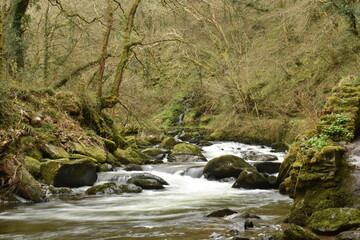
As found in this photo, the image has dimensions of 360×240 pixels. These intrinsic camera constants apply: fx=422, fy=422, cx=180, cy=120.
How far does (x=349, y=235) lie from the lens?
455 cm

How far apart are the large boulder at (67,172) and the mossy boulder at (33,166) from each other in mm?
126

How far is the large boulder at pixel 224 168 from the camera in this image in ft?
39.0

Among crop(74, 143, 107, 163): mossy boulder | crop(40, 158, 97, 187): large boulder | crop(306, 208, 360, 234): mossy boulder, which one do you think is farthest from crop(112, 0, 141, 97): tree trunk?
crop(306, 208, 360, 234): mossy boulder

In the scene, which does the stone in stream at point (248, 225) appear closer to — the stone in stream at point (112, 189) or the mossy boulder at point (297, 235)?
the mossy boulder at point (297, 235)

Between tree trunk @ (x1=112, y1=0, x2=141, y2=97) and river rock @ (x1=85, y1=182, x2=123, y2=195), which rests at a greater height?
tree trunk @ (x1=112, y1=0, x2=141, y2=97)

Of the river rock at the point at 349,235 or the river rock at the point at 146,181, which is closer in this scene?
the river rock at the point at 349,235

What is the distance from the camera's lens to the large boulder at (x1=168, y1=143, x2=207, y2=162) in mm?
15758

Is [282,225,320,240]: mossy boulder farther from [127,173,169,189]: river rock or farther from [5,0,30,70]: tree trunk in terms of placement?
[5,0,30,70]: tree trunk

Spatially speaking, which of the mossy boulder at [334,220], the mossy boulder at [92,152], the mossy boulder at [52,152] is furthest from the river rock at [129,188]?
the mossy boulder at [334,220]

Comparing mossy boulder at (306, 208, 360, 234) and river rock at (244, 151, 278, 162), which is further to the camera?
river rock at (244, 151, 278, 162)

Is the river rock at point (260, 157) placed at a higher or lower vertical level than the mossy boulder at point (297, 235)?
higher

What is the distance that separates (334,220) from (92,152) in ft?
28.9

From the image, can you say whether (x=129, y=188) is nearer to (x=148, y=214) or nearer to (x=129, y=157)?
(x=148, y=214)

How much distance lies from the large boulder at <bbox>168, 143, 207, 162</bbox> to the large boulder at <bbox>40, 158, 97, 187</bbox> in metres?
5.82
